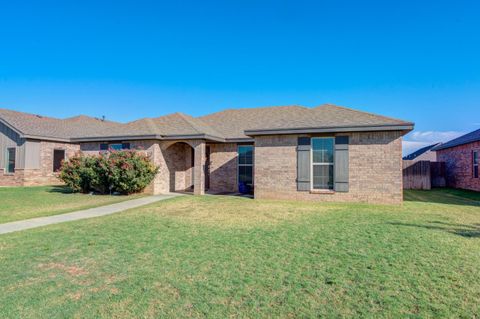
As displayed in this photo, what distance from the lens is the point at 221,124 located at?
58.1 ft

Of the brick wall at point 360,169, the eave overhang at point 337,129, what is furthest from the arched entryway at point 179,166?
the brick wall at point 360,169

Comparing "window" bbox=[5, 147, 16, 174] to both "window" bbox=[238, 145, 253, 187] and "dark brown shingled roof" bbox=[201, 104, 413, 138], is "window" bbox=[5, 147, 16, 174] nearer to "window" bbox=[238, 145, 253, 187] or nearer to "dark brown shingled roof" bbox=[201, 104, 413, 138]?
"dark brown shingled roof" bbox=[201, 104, 413, 138]

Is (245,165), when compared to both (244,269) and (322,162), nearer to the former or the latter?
(322,162)

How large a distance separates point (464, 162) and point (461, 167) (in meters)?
0.47

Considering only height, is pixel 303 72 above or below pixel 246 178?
above

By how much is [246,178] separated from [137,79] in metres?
13.9

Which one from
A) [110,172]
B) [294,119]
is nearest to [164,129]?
[110,172]

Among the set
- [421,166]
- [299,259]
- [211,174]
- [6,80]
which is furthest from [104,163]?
[421,166]

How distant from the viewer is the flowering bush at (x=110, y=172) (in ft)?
44.2

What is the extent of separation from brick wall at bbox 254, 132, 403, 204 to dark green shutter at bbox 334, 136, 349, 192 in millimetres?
189

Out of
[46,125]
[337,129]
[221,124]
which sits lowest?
[337,129]

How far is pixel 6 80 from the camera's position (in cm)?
2061

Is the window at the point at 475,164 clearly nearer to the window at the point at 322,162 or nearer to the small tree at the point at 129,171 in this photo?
the window at the point at 322,162

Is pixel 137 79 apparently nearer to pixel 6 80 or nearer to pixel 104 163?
pixel 6 80
